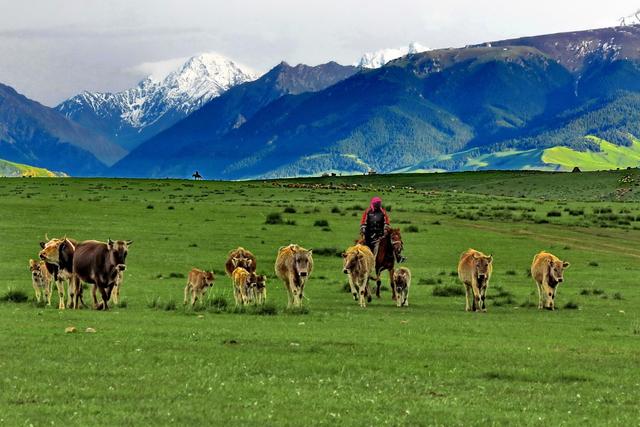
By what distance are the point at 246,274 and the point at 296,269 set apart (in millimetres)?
2758

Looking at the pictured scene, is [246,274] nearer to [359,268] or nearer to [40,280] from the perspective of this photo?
[359,268]

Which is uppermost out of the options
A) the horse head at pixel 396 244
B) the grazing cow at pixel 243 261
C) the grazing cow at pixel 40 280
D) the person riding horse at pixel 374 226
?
the person riding horse at pixel 374 226

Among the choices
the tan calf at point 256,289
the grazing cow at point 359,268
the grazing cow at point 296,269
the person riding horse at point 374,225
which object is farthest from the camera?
the person riding horse at point 374,225

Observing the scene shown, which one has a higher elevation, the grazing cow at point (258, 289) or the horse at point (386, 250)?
the horse at point (386, 250)

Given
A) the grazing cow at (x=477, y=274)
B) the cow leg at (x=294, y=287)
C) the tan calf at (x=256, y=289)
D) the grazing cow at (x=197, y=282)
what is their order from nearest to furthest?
the cow leg at (x=294, y=287) → the grazing cow at (x=477, y=274) → the grazing cow at (x=197, y=282) → the tan calf at (x=256, y=289)

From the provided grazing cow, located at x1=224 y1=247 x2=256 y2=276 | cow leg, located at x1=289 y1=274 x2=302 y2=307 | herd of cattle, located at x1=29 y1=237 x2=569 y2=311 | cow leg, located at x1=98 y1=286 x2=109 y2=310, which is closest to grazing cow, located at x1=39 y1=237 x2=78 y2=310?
herd of cattle, located at x1=29 y1=237 x2=569 y2=311

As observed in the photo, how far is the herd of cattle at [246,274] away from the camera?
81.8ft

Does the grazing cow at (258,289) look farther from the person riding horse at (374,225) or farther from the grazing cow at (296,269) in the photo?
the person riding horse at (374,225)

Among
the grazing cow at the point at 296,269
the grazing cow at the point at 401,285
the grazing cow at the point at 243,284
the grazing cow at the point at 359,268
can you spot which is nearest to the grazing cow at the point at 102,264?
the grazing cow at the point at 243,284

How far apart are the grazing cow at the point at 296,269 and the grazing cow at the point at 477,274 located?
4.61 metres

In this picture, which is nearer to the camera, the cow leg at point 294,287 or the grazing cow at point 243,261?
the cow leg at point 294,287

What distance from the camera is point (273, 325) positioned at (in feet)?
74.1

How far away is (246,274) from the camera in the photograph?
29.3 metres

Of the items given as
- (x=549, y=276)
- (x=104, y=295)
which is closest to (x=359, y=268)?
(x=549, y=276)
